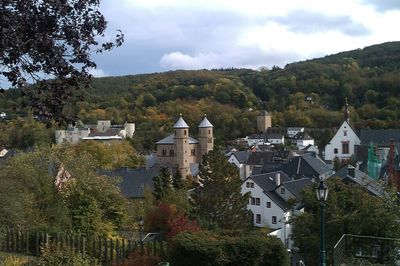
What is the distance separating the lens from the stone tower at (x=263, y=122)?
428ft

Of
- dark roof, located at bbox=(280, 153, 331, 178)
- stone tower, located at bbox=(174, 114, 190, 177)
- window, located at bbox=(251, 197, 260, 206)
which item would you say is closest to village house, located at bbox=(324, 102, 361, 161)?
stone tower, located at bbox=(174, 114, 190, 177)

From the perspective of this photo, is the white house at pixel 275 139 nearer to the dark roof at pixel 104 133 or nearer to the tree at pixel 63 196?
the dark roof at pixel 104 133

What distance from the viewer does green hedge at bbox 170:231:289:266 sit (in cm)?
1458

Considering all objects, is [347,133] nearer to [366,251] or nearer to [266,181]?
[266,181]

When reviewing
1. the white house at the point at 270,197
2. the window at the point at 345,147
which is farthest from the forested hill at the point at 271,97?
the white house at the point at 270,197

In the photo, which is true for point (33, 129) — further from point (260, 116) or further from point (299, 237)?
point (299, 237)

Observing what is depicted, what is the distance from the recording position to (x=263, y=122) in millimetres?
131375

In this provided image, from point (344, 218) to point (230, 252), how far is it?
316 inches

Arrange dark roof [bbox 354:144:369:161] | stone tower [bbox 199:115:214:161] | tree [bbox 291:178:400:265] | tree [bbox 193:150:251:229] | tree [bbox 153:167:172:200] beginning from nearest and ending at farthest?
1. tree [bbox 291:178:400:265]
2. tree [bbox 193:150:251:229]
3. tree [bbox 153:167:172:200]
4. dark roof [bbox 354:144:369:161]
5. stone tower [bbox 199:115:214:161]

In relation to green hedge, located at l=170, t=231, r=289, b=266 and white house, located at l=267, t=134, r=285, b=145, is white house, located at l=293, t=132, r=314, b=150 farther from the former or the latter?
green hedge, located at l=170, t=231, r=289, b=266

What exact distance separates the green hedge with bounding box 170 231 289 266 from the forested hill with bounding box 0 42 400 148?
94996 millimetres

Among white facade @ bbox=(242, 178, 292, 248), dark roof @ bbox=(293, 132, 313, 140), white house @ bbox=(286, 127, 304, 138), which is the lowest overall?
white facade @ bbox=(242, 178, 292, 248)

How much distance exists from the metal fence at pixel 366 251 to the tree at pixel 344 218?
15.4ft

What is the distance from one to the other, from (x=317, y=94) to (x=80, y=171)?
12946 centimetres
